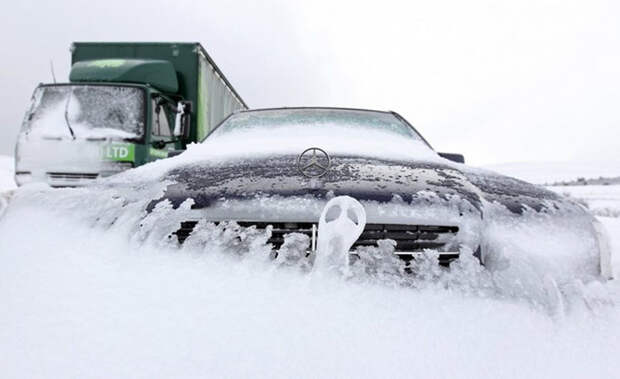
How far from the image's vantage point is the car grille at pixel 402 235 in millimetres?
1631

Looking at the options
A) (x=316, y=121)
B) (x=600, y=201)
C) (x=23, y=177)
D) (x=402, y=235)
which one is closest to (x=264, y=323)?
(x=402, y=235)

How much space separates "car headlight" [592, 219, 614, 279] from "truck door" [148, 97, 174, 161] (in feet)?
17.0

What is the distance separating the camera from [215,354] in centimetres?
128

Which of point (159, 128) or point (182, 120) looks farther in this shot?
point (159, 128)

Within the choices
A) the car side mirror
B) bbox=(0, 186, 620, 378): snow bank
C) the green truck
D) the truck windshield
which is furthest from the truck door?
bbox=(0, 186, 620, 378): snow bank

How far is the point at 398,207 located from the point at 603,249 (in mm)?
759

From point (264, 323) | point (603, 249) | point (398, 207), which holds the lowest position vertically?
point (264, 323)

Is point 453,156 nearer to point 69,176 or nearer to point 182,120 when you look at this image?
point 182,120

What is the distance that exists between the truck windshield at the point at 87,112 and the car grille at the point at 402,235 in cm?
487

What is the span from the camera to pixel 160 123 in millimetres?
6574

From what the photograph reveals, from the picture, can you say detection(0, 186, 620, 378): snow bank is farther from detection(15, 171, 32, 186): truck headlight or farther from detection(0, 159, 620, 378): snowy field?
detection(15, 171, 32, 186): truck headlight

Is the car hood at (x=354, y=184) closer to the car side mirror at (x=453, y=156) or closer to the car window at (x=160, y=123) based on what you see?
the car side mirror at (x=453, y=156)

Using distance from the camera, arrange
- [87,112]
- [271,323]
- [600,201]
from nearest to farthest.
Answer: [271,323]
[87,112]
[600,201]

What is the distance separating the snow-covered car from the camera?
5.40 ft
